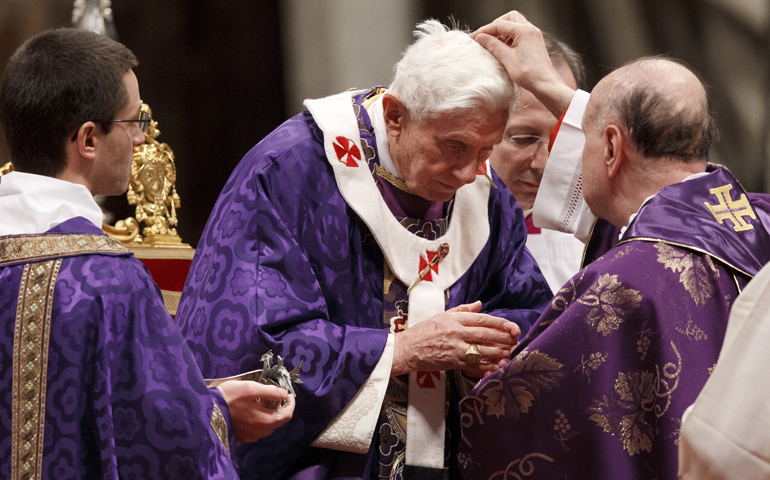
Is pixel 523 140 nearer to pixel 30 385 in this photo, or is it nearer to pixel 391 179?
pixel 391 179

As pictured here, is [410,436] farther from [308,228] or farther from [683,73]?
[683,73]

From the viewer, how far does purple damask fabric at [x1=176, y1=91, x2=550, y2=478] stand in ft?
8.41

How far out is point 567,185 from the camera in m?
3.43

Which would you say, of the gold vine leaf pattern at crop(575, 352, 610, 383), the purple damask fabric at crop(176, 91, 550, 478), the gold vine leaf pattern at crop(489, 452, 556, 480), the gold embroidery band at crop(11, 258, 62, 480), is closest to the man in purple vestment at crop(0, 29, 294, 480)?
the gold embroidery band at crop(11, 258, 62, 480)

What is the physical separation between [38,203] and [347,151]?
3.91ft

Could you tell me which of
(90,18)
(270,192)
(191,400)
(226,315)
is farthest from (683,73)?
(90,18)

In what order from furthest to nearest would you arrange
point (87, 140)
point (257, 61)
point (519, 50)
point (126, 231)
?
point (257, 61)
point (126, 231)
point (519, 50)
point (87, 140)

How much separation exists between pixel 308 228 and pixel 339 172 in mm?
232

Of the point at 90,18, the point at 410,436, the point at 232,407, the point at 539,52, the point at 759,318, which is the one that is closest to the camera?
the point at 759,318

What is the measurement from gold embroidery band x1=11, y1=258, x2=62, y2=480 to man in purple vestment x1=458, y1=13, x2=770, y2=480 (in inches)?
46.7

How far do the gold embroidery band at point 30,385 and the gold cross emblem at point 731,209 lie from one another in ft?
5.83

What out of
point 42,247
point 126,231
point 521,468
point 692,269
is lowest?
point 126,231

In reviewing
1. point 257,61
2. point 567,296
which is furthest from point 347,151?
point 257,61

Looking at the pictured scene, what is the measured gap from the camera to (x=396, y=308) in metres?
2.87
